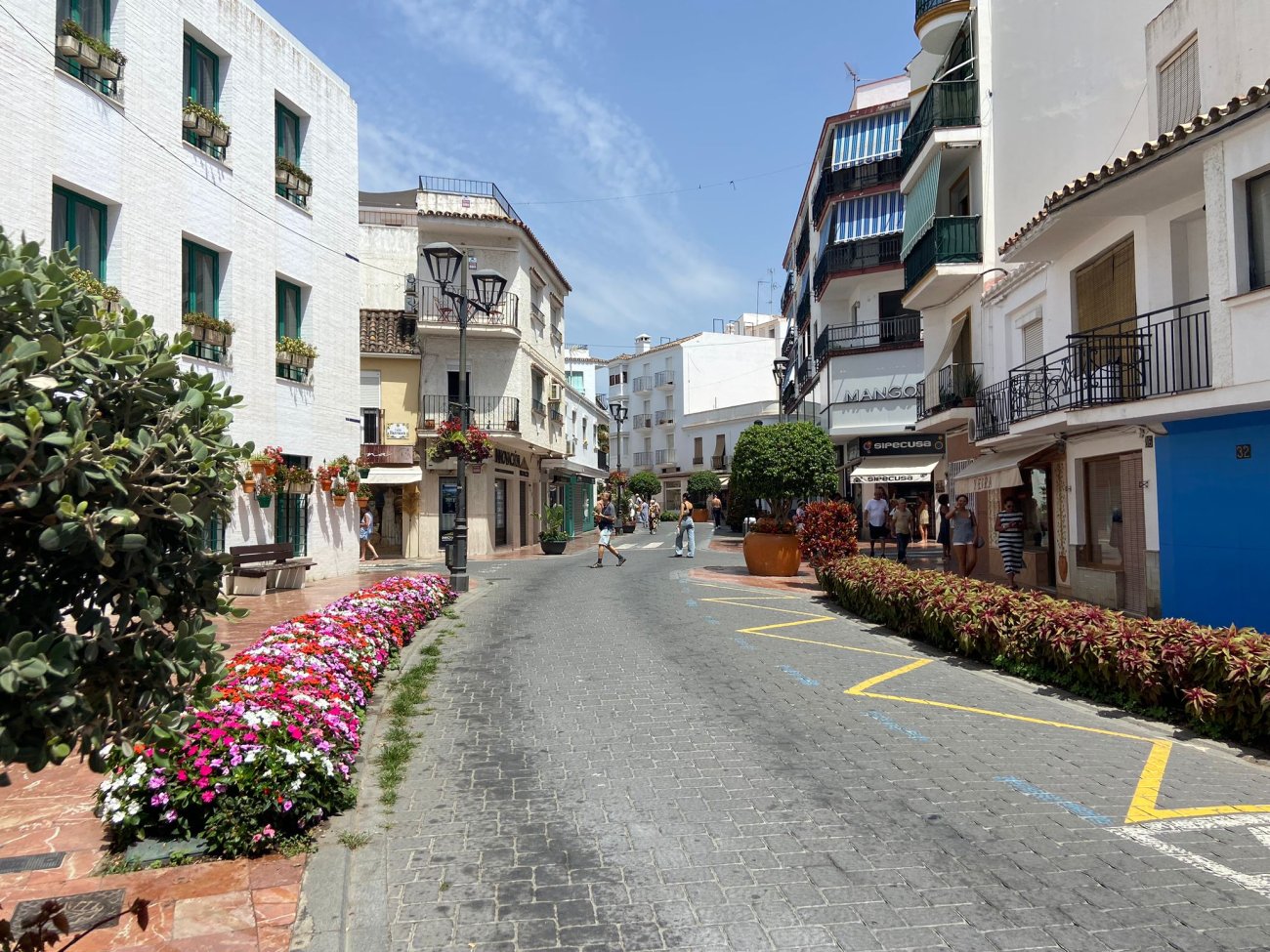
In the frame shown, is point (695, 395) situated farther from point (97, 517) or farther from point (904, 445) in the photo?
point (97, 517)

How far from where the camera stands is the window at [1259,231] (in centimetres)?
939

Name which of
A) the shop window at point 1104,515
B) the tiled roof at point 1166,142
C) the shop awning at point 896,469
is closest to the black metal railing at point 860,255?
the shop awning at point 896,469

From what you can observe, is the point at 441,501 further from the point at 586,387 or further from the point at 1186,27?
the point at 586,387

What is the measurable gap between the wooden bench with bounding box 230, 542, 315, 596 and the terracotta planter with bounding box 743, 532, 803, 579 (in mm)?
9470

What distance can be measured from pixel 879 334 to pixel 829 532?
599 inches

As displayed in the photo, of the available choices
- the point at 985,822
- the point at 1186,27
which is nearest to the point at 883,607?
the point at 985,822

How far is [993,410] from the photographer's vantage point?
661 inches

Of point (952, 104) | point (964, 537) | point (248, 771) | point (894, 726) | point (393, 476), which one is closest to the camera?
point (248, 771)

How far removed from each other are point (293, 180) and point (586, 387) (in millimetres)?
47002

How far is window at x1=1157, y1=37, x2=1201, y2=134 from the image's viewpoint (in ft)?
40.3

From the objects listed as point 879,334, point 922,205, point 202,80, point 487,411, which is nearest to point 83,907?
point 202,80

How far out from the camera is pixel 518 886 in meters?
4.06

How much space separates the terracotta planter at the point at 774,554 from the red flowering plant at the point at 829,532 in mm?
1857

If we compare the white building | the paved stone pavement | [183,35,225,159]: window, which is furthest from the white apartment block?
the paved stone pavement
